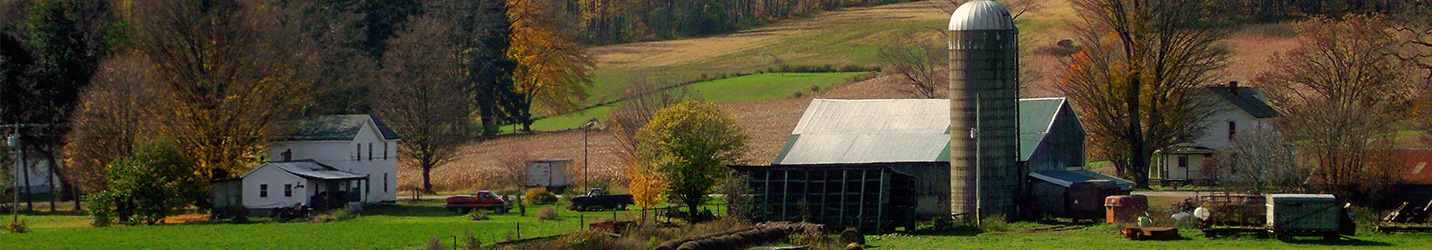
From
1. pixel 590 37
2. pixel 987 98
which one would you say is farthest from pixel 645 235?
pixel 590 37

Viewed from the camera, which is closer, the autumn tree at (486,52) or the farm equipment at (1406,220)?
the farm equipment at (1406,220)

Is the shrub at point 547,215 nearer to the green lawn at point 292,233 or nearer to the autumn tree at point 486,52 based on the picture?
the green lawn at point 292,233

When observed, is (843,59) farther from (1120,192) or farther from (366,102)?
(1120,192)

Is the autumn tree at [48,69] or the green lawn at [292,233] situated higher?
the autumn tree at [48,69]

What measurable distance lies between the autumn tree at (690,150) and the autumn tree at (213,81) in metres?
16.3

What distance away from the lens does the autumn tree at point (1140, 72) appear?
64875 millimetres

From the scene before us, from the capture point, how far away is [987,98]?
5372cm

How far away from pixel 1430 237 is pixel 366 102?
181 feet

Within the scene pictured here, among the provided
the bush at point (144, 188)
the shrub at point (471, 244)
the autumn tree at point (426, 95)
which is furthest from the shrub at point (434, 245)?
the autumn tree at point (426, 95)

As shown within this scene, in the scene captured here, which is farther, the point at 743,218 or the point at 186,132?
the point at 186,132

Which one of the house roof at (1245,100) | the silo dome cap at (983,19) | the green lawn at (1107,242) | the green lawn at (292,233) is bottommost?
the green lawn at (1107,242)

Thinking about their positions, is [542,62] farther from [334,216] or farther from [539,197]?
[334,216]

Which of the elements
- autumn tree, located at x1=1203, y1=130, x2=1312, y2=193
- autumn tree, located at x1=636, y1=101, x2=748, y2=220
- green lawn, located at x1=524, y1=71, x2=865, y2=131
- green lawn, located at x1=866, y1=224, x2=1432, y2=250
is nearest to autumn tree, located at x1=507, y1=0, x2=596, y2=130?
green lawn, located at x1=524, y1=71, x2=865, y2=131

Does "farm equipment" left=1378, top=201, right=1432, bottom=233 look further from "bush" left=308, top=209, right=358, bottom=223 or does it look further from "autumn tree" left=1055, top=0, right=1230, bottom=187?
"bush" left=308, top=209, right=358, bottom=223
